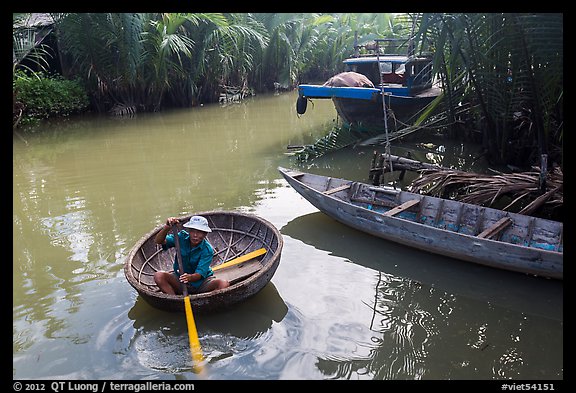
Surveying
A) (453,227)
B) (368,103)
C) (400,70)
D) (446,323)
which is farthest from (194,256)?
(400,70)

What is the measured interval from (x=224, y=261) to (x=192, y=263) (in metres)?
0.84

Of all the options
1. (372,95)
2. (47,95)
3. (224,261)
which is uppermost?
(47,95)

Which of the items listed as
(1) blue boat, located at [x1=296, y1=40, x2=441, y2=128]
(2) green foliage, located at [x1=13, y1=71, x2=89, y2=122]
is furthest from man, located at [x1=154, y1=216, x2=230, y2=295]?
(2) green foliage, located at [x1=13, y1=71, x2=89, y2=122]

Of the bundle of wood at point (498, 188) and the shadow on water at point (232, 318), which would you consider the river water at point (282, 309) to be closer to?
the shadow on water at point (232, 318)

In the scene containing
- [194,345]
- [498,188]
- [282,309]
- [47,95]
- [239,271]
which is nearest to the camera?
[194,345]

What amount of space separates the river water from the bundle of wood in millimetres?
1088

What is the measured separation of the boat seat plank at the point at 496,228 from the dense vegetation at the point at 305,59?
2.04 metres

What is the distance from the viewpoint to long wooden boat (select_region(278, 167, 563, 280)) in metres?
4.23

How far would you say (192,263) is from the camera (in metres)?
4.06

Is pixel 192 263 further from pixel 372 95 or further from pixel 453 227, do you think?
pixel 372 95

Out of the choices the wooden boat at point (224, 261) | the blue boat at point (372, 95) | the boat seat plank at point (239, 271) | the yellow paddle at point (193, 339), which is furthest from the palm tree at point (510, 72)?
the yellow paddle at point (193, 339)

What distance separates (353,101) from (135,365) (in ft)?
26.7

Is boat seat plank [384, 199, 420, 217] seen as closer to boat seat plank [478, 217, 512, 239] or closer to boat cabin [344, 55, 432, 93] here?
boat seat plank [478, 217, 512, 239]

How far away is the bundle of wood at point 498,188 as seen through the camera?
5.15 metres
